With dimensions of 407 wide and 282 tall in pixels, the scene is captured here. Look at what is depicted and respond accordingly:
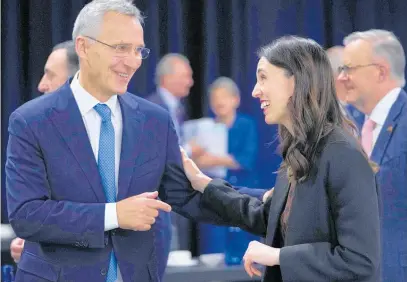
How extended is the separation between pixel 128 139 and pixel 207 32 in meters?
5.32

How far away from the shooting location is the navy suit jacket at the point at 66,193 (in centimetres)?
236

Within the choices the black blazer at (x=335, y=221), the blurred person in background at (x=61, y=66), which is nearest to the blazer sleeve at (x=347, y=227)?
the black blazer at (x=335, y=221)

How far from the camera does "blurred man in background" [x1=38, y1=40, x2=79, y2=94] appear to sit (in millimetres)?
3551

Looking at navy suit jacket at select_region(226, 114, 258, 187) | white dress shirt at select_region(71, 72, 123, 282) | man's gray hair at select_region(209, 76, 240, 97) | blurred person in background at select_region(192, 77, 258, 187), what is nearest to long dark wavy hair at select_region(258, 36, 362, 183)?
white dress shirt at select_region(71, 72, 123, 282)

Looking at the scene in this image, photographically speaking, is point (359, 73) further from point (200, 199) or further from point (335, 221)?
point (335, 221)

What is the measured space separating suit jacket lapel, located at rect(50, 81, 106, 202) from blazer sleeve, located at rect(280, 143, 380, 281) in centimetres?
65

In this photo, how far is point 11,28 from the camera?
284 inches

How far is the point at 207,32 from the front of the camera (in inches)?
305

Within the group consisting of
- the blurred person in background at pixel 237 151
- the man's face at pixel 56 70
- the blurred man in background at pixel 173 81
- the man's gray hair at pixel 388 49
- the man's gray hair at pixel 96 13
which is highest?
the man's gray hair at pixel 96 13

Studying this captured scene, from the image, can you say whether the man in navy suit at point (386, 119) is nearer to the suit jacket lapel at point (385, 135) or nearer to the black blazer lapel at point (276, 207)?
the suit jacket lapel at point (385, 135)

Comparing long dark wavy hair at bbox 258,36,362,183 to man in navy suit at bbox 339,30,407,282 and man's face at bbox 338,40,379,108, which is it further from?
man's face at bbox 338,40,379,108

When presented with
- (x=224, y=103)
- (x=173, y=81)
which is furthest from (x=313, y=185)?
(x=224, y=103)

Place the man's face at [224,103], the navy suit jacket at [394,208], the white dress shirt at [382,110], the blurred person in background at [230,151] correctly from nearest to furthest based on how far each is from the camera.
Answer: the navy suit jacket at [394,208] < the white dress shirt at [382,110] < the blurred person in background at [230,151] < the man's face at [224,103]

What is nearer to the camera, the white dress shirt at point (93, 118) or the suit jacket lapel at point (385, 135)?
the white dress shirt at point (93, 118)
